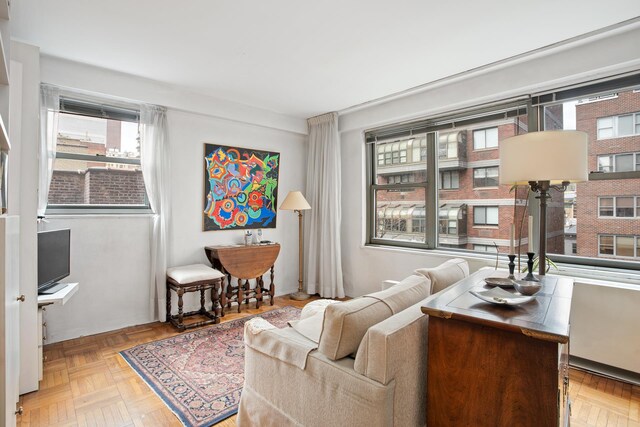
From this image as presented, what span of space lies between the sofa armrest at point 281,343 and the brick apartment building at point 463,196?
2.28m

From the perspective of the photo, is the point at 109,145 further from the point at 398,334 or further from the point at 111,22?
the point at 398,334

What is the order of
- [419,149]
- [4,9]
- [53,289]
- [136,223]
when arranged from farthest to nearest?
[419,149]
[136,223]
[53,289]
[4,9]

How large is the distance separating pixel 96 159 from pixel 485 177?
3.66 meters

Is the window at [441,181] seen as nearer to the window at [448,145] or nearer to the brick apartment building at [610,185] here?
the window at [448,145]

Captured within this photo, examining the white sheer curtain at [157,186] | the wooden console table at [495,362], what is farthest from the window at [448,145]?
the white sheer curtain at [157,186]

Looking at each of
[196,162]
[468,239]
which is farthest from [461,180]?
[196,162]

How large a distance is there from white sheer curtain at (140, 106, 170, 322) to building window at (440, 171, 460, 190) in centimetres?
282

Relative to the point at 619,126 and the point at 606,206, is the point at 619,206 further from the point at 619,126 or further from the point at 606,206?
the point at 619,126

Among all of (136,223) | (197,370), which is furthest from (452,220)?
(136,223)

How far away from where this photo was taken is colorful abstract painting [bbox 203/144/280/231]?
11.9 ft

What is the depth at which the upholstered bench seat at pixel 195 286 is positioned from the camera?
3.00m

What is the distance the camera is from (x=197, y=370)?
2307 mm

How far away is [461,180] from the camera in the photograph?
3.36 metres

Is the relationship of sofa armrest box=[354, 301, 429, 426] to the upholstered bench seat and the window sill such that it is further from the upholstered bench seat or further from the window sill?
the upholstered bench seat
